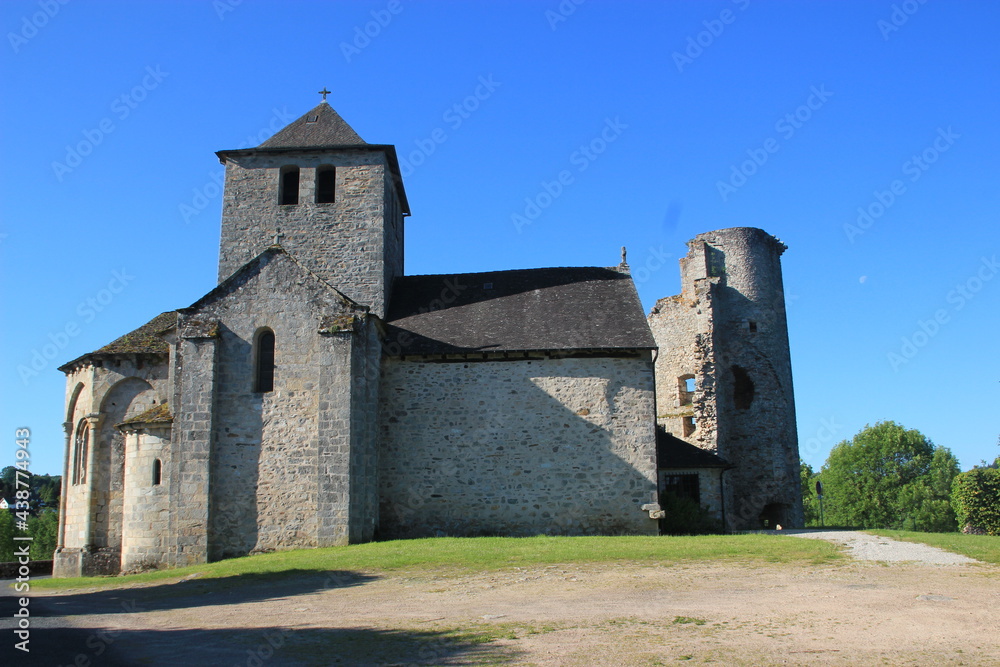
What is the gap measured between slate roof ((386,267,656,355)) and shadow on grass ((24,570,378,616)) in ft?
27.6

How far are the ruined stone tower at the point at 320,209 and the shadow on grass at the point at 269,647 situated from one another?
50.1ft

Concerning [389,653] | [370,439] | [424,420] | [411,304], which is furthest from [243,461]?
[389,653]

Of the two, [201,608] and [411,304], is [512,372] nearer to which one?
[411,304]

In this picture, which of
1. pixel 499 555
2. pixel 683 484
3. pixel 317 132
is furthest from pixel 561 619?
pixel 317 132

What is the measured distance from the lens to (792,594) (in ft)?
36.7

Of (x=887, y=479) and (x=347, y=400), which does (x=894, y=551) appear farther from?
(x=887, y=479)

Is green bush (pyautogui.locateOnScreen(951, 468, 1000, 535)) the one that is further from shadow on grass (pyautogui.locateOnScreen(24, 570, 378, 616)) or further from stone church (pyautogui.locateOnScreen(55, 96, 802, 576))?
shadow on grass (pyautogui.locateOnScreen(24, 570, 378, 616))

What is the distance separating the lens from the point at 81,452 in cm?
2342

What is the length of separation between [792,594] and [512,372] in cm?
1203

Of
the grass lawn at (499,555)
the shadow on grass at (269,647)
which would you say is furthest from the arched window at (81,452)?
the shadow on grass at (269,647)

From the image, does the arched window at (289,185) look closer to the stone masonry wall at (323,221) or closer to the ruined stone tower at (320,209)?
the ruined stone tower at (320,209)

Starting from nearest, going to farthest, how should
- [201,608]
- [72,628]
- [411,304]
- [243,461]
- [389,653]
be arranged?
[389,653], [72,628], [201,608], [243,461], [411,304]

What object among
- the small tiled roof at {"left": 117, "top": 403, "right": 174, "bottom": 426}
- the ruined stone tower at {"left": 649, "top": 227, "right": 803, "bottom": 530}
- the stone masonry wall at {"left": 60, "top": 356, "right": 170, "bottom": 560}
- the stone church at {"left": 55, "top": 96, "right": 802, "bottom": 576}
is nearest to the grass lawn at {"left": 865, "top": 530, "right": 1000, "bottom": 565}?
the stone church at {"left": 55, "top": 96, "right": 802, "bottom": 576}

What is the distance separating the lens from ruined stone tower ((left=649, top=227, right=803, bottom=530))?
98.4 ft
